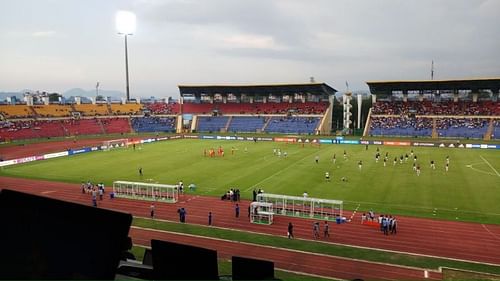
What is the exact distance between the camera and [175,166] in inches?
1716

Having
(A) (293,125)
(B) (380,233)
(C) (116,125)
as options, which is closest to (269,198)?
(B) (380,233)

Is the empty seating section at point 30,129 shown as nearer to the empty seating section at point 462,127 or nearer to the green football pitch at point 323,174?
the green football pitch at point 323,174

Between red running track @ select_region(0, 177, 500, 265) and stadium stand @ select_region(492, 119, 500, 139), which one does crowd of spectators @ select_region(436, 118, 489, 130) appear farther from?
red running track @ select_region(0, 177, 500, 265)

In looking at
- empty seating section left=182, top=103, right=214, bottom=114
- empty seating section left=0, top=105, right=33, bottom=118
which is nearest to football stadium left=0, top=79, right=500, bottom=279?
empty seating section left=0, top=105, right=33, bottom=118

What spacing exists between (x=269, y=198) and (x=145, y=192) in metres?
10.0

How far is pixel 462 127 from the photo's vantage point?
71000 millimetres

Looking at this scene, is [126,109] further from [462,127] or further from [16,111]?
[462,127]

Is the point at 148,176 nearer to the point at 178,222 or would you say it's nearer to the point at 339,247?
the point at 178,222

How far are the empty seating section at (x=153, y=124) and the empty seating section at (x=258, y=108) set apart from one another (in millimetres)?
6572

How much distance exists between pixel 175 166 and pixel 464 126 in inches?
2100

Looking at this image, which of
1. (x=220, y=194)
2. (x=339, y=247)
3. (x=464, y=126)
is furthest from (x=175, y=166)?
(x=464, y=126)

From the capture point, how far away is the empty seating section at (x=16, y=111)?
260 feet

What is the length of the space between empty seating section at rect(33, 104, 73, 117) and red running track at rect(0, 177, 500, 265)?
207 feet

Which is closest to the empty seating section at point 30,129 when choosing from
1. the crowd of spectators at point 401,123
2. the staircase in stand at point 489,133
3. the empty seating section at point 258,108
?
the empty seating section at point 258,108
